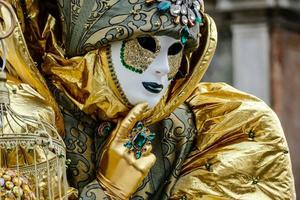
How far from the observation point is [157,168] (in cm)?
442

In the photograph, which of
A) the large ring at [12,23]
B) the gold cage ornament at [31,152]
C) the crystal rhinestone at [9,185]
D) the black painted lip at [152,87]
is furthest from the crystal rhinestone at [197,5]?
the crystal rhinestone at [9,185]

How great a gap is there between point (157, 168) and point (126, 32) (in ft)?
1.48

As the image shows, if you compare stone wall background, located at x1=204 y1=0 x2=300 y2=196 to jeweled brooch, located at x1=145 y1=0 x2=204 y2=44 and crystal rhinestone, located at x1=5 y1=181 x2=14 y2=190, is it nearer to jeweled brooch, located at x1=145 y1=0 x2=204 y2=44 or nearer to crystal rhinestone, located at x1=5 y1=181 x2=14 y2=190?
jeweled brooch, located at x1=145 y1=0 x2=204 y2=44

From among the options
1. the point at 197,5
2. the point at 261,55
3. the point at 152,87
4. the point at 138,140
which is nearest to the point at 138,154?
the point at 138,140

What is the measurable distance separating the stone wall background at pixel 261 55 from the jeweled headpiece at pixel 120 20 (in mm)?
6493

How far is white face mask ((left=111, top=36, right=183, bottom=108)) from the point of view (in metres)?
4.17

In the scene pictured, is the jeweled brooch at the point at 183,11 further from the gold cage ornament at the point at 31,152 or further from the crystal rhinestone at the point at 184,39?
the gold cage ornament at the point at 31,152

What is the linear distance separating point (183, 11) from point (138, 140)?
13.4 inches

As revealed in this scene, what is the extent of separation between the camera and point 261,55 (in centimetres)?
1098

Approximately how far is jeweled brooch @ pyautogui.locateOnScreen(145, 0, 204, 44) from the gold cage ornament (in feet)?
1.30

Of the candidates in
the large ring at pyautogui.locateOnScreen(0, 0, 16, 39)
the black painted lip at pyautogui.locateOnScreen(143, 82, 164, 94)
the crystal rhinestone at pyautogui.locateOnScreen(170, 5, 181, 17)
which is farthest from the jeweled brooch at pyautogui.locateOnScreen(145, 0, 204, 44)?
the large ring at pyautogui.locateOnScreen(0, 0, 16, 39)

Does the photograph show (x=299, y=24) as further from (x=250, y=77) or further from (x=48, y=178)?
(x=48, y=178)

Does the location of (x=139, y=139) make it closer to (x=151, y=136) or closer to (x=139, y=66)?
(x=151, y=136)

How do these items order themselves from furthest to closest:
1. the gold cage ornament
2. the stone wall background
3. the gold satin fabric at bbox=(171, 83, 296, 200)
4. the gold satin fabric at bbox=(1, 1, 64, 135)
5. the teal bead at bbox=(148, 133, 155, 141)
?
the stone wall background → the gold satin fabric at bbox=(171, 83, 296, 200) → the teal bead at bbox=(148, 133, 155, 141) → the gold satin fabric at bbox=(1, 1, 64, 135) → the gold cage ornament
